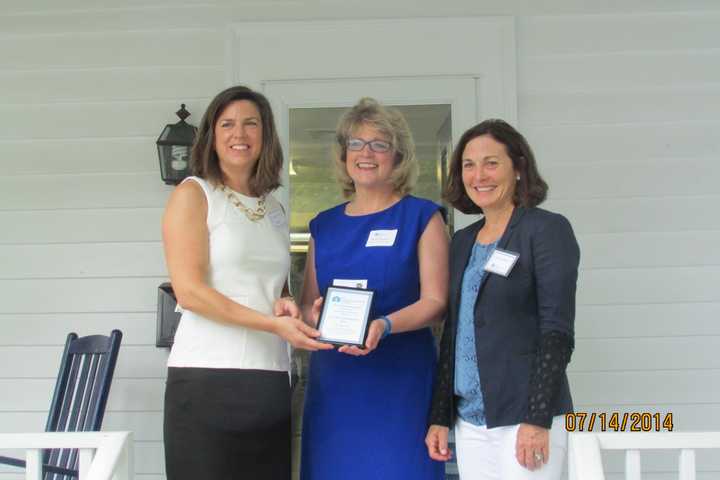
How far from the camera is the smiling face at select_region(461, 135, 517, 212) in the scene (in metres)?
1.94

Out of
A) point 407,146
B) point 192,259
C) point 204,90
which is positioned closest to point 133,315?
point 204,90

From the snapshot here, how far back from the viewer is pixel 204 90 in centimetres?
319

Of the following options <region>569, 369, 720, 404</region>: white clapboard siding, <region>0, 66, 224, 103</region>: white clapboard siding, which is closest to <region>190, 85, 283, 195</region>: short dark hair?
<region>0, 66, 224, 103</region>: white clapboard siding

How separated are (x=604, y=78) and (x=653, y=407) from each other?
1472mm

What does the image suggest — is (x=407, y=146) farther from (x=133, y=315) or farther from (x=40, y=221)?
(x=40, y=221)

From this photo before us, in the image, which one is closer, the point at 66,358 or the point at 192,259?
the point at 192,259

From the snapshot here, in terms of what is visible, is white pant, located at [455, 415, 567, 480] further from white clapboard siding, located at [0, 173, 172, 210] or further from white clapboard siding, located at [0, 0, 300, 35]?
white clapboard siding, located at [0, 0, 300, 35]

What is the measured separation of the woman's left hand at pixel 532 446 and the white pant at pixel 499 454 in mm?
21

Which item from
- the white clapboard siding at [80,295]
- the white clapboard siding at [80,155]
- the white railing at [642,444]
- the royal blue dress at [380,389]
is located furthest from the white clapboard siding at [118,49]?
the white railing at [642,444]

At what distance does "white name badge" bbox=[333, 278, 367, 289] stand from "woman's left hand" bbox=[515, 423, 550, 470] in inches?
24.0

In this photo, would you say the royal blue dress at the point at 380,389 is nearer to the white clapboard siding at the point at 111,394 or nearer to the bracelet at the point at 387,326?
the bracelet at the point at 387,326


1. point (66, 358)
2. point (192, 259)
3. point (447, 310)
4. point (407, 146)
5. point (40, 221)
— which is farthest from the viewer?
point (40, 221)

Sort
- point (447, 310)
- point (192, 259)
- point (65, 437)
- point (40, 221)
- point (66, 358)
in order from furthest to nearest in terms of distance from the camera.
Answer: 1. point (40, 221)
2. point (66, 358)
3. point (447, 310)
4. point (192, 259)
5. point (65, 437)

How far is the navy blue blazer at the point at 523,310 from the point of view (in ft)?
5.70
